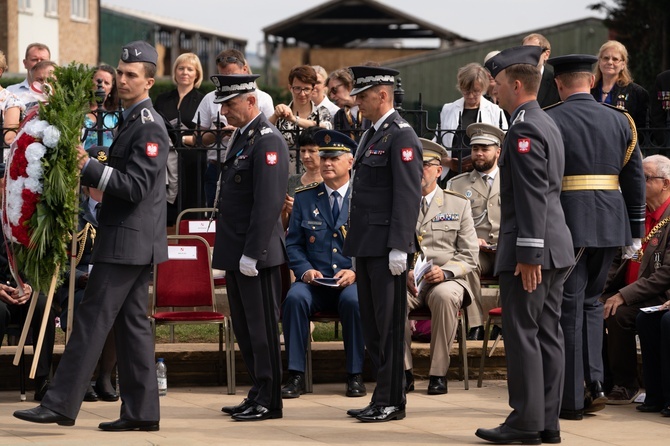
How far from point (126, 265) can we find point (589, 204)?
276 cm

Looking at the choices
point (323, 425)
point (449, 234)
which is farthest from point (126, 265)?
point (449, 234)

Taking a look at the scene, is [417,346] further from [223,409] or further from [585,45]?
[585,45]

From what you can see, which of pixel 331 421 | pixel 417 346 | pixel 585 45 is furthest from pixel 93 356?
pixel 585 45

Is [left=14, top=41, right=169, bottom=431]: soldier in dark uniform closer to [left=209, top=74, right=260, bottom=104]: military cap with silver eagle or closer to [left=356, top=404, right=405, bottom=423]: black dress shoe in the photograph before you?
[left=209, top=74, right=260, bottom=104]: military cap with silver eagle

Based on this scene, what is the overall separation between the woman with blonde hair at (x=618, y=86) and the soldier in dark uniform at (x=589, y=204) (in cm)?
345

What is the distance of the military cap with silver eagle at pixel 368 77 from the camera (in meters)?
8.48

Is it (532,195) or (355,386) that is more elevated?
(532,195)

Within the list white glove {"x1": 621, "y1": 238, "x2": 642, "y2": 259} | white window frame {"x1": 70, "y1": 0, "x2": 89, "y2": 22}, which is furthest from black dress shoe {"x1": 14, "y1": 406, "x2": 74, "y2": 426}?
white window frame {"x1": 70, "y1": 0, "x2": 89, "y2": 22}

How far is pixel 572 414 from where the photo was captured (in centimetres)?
835

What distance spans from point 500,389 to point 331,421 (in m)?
1.79

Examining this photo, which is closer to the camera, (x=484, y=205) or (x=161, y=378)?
(x=161, y=378)

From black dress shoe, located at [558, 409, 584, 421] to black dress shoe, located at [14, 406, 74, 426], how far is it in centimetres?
298

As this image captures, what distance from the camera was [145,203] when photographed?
7.95 m

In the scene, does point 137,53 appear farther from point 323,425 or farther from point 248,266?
point 323,425
